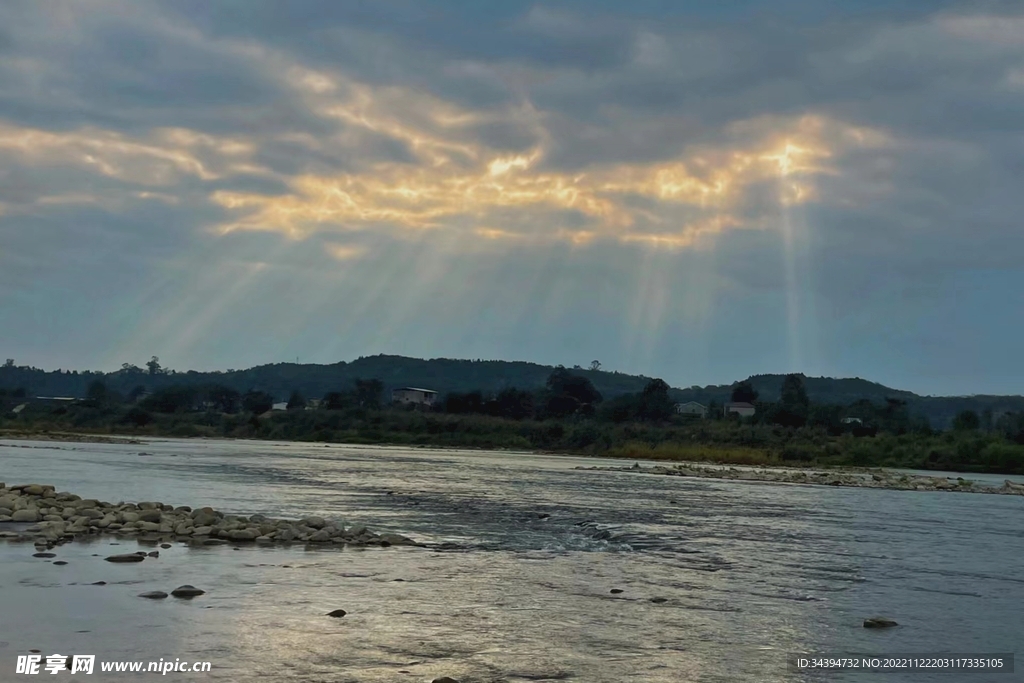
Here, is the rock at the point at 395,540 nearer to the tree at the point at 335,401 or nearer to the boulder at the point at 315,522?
the boulder at the point at 315,522

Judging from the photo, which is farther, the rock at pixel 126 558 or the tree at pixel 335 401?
the tree at pixel 335 401

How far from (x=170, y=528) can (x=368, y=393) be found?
14883 centimetres

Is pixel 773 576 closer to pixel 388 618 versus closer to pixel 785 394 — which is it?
pixel 388 618

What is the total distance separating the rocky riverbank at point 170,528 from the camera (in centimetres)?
2219

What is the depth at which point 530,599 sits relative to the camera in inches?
656

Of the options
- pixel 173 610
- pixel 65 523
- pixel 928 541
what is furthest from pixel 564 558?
pixel 928 541

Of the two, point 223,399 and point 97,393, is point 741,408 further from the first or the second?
point 97,393

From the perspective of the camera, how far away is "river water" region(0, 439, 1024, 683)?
39.8 feet

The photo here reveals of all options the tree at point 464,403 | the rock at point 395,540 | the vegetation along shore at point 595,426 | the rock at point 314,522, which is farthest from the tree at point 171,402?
the rock at point 395,540

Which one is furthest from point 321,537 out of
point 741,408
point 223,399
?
point 223,399

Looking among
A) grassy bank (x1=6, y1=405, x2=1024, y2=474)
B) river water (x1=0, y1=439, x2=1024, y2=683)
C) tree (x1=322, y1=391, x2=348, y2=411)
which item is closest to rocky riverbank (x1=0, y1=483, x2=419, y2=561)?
river water (x1=0, y1=439, x2=1024, y2=683)

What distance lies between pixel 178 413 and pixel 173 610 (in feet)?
523

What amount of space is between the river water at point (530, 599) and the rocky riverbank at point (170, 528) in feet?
3.24

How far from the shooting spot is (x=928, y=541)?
98.4 ft
